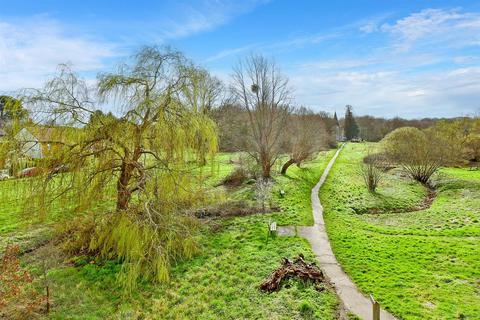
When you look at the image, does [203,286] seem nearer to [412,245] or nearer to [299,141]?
[412,245]

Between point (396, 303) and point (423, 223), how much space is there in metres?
10.3

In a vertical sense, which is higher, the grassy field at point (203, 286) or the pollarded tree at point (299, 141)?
the pollarded tree at point (299, 141)

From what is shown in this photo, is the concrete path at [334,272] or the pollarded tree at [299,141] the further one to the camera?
the pollarded tree at [299,141]

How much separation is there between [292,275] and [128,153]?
7.98 metres

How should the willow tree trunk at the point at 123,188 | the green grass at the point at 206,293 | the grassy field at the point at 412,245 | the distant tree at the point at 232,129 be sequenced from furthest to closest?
the distant tree at the point at 232,129 < the willow tree trunk at the point at 123,188 < the grassy field at the point at 412,245 < the green grass at the point at 206,293

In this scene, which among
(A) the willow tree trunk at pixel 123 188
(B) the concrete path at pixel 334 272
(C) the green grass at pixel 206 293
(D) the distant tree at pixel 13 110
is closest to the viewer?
(B) the concrete path at pixel 334 272

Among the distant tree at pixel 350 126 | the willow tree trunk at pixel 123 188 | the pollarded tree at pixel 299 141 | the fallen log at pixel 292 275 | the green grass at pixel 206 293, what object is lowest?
the green grass at pixel 206 293

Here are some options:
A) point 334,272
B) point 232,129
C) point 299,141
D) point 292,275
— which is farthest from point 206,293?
point 299,141

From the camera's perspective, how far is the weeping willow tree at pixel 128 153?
1254cm

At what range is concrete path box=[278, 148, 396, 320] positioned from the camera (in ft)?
31.3

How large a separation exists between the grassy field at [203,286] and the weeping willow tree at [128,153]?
0.90 metres

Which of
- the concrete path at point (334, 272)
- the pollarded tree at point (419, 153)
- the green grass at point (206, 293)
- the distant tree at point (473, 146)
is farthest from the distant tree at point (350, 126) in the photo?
the green grass at point (206, 293)

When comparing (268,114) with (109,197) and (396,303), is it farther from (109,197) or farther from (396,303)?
(396,303)

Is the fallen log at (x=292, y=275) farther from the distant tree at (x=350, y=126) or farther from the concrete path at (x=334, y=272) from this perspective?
the distant tree at (x=350, y=126)
